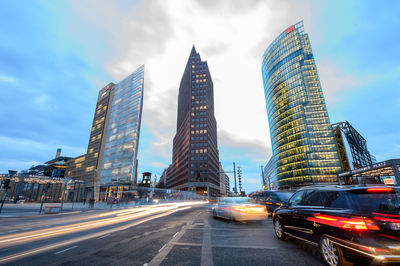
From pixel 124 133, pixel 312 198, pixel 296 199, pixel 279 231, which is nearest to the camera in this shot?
pixel 312 198

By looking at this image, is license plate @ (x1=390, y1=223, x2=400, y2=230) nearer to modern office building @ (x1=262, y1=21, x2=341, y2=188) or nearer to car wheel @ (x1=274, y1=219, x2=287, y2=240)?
car wheel @ (x1=274, y1=219, x2=287, y2=240)

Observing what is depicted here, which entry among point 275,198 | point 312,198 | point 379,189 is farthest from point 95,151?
point 379,189

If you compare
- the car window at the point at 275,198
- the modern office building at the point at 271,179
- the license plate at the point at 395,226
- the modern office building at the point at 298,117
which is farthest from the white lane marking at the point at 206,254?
the modern office building at the point at 271,179

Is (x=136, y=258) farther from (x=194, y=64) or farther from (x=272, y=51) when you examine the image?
(x=194, y=64)

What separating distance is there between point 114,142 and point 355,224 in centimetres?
7795

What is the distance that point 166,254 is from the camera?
4.70 metres

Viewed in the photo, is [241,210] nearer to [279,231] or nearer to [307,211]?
[279,231]

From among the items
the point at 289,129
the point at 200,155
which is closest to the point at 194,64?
the point at 200,155

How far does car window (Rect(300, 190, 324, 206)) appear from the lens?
15.1ft

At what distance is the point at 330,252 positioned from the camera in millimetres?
3811

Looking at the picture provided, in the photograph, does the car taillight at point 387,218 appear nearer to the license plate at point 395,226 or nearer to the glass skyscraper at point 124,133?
the license plate at point 395,226

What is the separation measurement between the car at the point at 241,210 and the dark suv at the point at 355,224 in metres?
5.17

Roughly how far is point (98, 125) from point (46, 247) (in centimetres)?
8995

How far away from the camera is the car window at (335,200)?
3.79 meters
